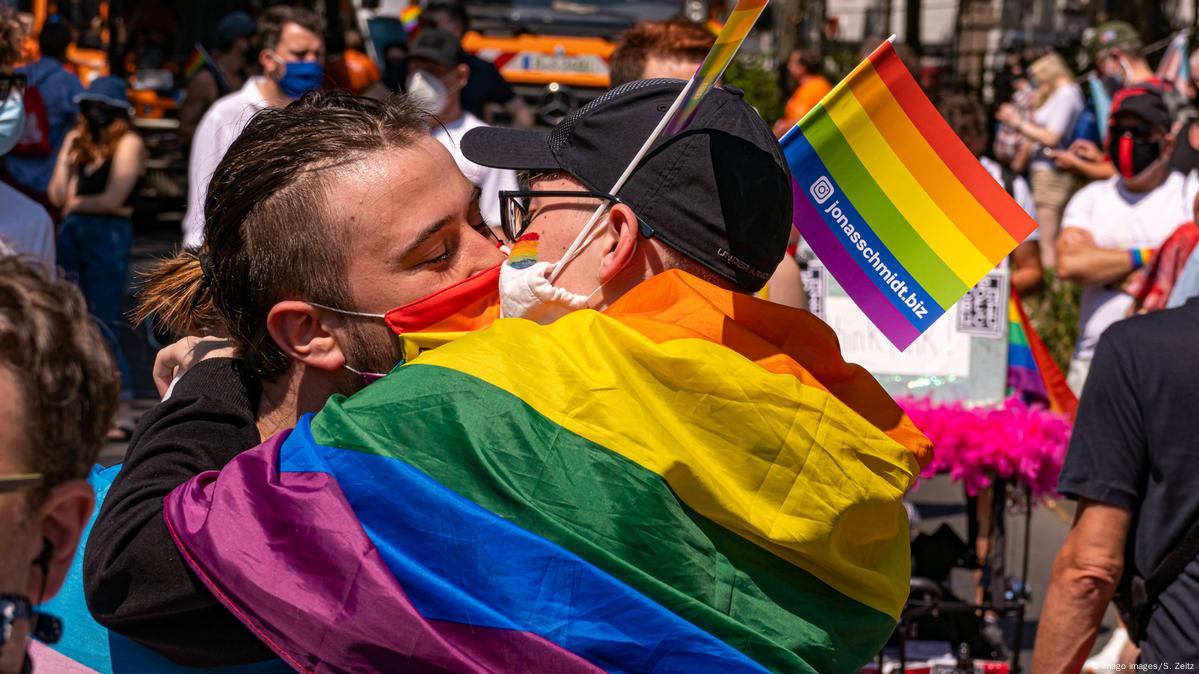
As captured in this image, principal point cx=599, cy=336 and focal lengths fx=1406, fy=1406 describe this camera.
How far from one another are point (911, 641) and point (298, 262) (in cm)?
348

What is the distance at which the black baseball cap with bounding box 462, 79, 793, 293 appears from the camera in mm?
1932

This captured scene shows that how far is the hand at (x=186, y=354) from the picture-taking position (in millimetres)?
2209

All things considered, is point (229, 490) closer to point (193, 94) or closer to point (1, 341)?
point (1, 341)

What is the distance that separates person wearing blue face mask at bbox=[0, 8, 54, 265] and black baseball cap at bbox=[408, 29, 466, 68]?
2.45m

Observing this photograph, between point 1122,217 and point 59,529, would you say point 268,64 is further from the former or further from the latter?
point 59,529

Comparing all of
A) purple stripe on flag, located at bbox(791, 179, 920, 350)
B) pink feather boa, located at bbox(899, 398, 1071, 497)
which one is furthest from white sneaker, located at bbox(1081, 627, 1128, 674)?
purple stripe on flag, located at bbox(791, 179, 920, 350)

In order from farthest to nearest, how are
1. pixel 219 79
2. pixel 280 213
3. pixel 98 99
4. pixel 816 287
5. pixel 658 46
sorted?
pixel 219 79
pixel 98 99
pixel 816 287
pixel 658 46
pixel 280 213

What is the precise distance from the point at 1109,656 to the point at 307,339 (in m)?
4.30

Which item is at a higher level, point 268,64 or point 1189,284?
→ point 268,64

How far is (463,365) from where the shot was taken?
175cm

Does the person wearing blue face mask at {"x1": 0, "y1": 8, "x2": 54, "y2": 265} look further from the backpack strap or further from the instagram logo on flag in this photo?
the backpack strap

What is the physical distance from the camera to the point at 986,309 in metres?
5.12

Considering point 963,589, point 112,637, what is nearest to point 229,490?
point 112,637

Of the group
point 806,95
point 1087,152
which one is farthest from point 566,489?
point 806,95
